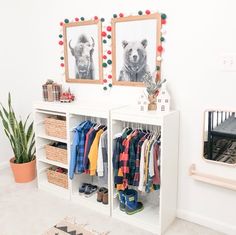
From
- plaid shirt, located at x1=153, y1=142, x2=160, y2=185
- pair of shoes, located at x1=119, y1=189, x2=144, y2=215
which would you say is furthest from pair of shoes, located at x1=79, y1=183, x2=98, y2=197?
plaid shirt, located at x1=153, y1=142, x2=160, y2=185

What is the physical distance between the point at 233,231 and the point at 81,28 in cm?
243

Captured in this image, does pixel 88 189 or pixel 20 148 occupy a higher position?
pixel 20 148

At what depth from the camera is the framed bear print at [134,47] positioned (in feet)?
8.42

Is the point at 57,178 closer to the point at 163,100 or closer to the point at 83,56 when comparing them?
the point at 83,56

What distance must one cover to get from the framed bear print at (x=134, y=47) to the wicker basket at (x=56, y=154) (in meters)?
0.92

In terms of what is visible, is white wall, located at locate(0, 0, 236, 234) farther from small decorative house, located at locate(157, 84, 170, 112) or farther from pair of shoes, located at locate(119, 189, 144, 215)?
pair of shoes, located at locate(119, 189, 144, 215)

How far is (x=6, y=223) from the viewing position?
261cm

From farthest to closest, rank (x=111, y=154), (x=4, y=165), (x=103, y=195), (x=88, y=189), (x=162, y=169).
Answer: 1. (x=4, y=165)
2. (x=88, y=189)
3. (x=103, y=195)
4. (x=111, y=154)
5. (x=162, y=169)

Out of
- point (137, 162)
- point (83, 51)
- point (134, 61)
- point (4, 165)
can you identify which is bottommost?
point (4, 165)

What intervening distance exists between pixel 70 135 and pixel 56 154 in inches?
13.9

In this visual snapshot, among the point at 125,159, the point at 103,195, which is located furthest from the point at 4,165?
the point at 125,159

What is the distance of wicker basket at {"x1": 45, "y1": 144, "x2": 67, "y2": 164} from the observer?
304cm

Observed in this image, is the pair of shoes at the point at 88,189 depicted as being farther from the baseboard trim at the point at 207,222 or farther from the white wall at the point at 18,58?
the white wall at the point at 18,58

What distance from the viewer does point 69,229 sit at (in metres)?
2.52
